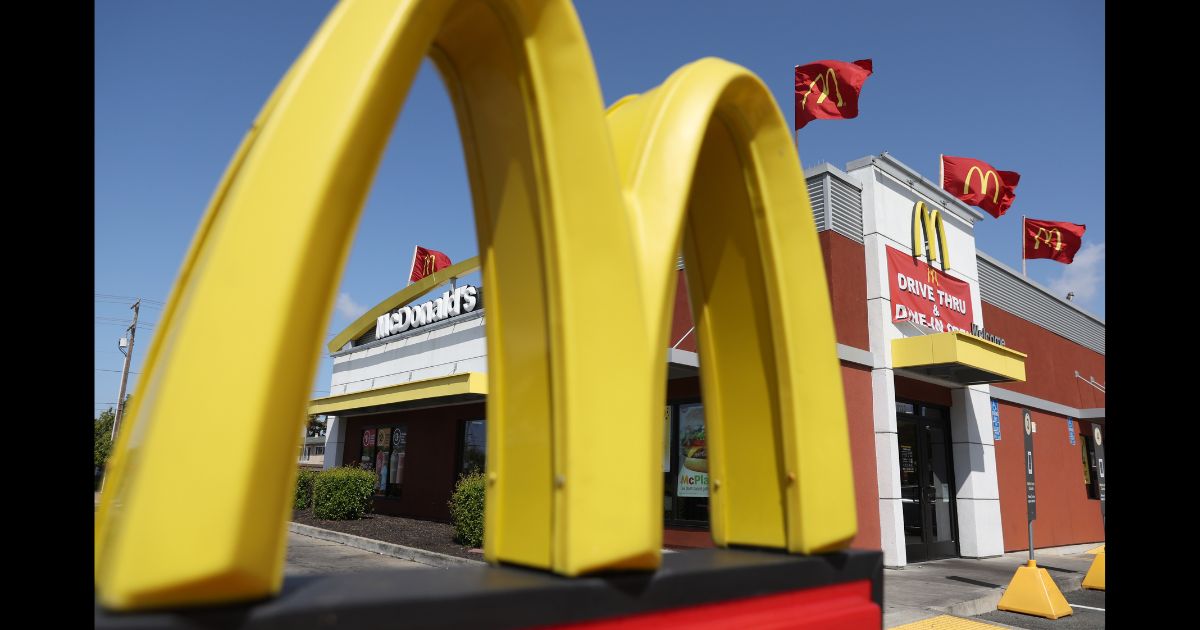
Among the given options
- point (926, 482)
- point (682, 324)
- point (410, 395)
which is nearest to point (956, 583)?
point (926, 482)

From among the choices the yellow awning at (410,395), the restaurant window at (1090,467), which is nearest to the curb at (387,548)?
the yellow awning at (410,395)

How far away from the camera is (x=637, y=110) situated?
3.30 metres

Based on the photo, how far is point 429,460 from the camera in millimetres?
17938

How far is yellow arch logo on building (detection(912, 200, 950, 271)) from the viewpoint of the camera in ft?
44.2

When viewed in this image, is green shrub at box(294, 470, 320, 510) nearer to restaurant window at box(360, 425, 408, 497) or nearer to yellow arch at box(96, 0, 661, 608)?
restaurant window at box(360, 425, 408, 497)

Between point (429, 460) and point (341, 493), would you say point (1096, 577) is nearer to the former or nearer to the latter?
point (429, 460)

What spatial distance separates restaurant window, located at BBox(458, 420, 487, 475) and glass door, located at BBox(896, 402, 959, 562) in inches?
342

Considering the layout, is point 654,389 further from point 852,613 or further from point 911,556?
point 911,556

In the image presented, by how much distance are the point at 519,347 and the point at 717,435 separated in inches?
56.2

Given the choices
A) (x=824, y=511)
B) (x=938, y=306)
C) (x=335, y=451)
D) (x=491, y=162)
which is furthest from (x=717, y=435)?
(x=335, y=451)

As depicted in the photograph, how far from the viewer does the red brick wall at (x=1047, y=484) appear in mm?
14898

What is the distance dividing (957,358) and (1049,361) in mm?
8812

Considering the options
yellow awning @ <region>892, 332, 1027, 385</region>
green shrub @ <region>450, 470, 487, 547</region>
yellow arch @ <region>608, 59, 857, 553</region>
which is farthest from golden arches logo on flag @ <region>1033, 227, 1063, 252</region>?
yellow arch @ <region>608, 59, 857, 553</region>

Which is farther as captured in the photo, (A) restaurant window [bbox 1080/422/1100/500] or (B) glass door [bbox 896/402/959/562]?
(A) restaurant window [bbox 1080/422/1100/500]
